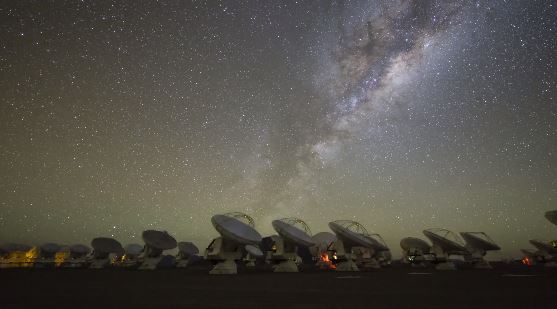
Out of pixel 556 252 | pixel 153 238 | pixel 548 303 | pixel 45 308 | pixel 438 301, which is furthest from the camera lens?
pixel 556 252

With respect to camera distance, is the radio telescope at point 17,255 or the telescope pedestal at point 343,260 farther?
the radio telescope at point 17,255

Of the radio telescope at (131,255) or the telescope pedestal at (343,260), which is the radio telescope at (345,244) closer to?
the telescope pedestal at (343,260)

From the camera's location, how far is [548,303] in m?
12.0

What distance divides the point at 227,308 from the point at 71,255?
74.4m

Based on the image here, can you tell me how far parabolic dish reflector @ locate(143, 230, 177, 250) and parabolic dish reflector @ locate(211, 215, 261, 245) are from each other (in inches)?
520

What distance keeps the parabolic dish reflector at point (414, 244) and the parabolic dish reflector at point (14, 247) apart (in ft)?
237

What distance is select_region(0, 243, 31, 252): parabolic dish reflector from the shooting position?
73625 millimetres

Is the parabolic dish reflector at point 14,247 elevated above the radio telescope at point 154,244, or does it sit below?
above

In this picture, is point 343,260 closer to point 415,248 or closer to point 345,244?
point 345,244

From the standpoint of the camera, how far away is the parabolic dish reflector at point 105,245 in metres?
52.8

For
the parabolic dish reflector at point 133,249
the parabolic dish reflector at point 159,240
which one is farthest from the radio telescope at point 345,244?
the parabolic dish reflector at point 133,249

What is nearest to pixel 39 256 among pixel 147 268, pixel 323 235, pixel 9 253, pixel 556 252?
pixel 9 253

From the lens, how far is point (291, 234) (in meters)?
37.7

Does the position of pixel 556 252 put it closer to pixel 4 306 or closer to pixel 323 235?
pixel 323 235
